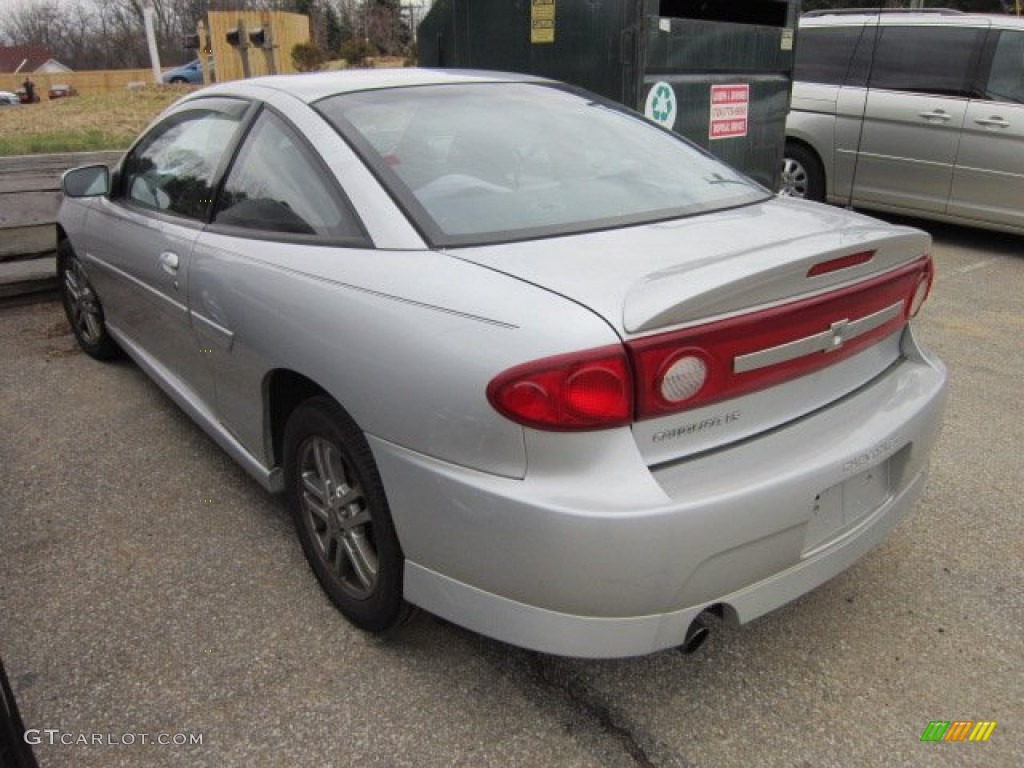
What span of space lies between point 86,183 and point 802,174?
6.01 meters

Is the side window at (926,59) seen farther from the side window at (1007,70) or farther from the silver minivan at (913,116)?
the side window at (1007,70)

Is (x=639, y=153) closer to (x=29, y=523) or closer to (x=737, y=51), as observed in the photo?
(x=29, y=523)

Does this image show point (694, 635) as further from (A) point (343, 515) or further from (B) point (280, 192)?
(B) point (280, 192)

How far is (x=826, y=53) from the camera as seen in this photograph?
24.4ft

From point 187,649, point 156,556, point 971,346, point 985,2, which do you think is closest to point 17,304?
point 156,556

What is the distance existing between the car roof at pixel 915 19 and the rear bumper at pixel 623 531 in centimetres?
594

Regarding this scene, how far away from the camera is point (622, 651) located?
70.9 inches

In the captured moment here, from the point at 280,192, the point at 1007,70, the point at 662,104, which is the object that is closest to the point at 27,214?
the point at 280,192

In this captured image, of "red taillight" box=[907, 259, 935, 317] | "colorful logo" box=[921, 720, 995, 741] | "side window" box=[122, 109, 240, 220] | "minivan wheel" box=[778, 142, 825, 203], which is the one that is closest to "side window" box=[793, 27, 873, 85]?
"minivan wheel" box=[778, 142, 825, 203]

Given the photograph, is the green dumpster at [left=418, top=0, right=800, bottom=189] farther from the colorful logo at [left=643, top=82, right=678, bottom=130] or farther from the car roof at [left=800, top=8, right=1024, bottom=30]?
the car roof at [left=800, top=8, right=1024, bottom=30]

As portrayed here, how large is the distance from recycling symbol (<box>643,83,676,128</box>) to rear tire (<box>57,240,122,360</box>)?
10.3 ft

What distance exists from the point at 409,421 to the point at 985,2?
2290 cm

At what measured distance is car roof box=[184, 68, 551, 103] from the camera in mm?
2674

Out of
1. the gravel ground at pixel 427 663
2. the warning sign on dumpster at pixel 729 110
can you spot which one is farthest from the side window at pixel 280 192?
the warning sign on dumpster at pixel 729 110
